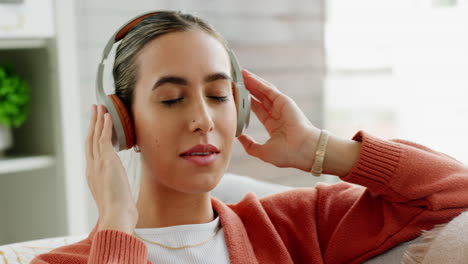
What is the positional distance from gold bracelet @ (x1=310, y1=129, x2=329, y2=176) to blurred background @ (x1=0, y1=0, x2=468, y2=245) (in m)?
1.13

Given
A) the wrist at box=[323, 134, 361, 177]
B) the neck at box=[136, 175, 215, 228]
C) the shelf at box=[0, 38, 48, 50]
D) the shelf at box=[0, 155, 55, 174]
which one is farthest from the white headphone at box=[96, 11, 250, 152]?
the shelf at box=[0, 155, 55, 174]

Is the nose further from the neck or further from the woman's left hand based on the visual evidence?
the woman's left hand

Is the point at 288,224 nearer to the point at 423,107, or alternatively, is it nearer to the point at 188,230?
the point at 188,230

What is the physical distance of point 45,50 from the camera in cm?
213

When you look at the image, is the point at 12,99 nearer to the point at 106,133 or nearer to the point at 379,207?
the point at 106,133

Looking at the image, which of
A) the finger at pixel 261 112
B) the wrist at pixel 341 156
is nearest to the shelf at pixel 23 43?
the finger at pixel 261 112

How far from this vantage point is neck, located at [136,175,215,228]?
1218 mm

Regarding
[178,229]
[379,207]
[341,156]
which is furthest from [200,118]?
[379,207]

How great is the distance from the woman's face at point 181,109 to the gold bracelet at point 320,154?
0.24 metres

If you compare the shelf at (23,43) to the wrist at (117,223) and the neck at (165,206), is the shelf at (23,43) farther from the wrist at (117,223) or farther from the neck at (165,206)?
the wrist at (117,223)

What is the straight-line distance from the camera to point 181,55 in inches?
45.2

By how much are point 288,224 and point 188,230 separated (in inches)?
9.9

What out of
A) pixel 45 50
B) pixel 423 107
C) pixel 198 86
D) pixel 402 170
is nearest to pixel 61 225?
pixel 45 50

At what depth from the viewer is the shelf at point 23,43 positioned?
2.00 meters
